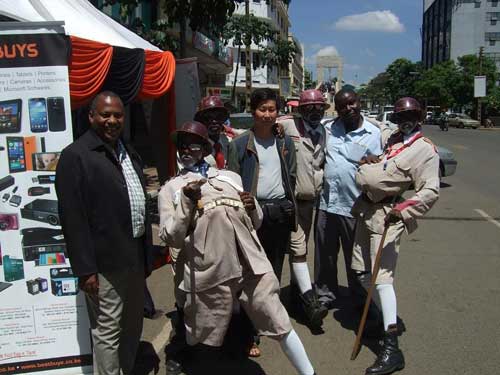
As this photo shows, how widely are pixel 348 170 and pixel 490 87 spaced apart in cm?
5907

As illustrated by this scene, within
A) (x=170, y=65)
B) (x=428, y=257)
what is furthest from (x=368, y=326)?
(x=170, y=65)

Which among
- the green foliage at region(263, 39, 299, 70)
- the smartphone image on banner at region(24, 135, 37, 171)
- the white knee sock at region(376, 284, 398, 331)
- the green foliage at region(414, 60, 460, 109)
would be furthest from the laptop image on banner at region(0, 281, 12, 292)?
the green foliage at region(414, 60, 460, 109)

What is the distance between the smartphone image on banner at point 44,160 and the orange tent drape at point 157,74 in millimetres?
2995

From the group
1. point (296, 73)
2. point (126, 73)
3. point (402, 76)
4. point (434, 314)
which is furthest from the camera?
point (296, 73)

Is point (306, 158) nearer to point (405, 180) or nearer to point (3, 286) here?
point (405, 180)

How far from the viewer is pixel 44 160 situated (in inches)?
130

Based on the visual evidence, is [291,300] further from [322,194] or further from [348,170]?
[348,170]

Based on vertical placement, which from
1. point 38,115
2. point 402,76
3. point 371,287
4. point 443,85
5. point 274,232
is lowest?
point 371,287

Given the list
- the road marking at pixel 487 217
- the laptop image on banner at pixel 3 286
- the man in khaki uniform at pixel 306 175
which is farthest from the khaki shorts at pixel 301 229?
the road marking at pixel 487 217

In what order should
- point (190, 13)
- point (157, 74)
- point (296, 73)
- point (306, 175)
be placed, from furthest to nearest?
point (296, 73) → point (190, 13) → point (157, 74) → point (306, 175)

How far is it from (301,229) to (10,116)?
94.5 inches

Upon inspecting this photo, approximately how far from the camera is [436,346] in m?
3.90

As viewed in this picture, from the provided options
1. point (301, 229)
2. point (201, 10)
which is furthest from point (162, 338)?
point (201, 10)

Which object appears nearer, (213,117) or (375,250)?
(375,250)
